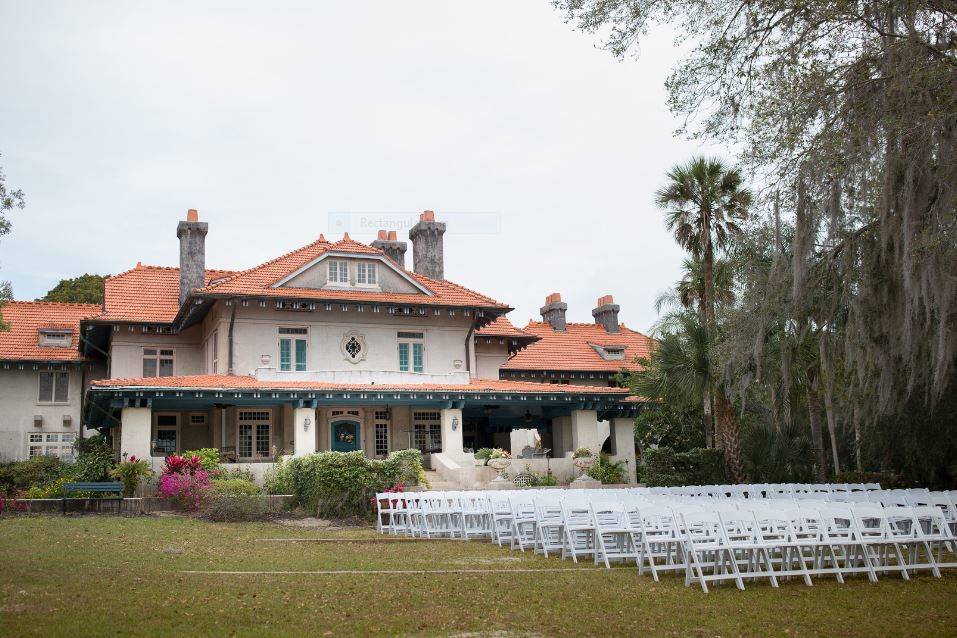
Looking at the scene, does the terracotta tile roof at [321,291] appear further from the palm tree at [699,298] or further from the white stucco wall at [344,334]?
the palm tree at [699,298]

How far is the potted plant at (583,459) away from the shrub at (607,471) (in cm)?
15

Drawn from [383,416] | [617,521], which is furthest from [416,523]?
[383,416]

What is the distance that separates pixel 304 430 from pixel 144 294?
1108 cm

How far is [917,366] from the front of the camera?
17.1 m

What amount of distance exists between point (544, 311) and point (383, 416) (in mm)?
16552

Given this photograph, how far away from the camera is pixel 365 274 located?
33.6 m

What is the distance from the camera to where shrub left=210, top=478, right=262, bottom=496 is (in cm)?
2359

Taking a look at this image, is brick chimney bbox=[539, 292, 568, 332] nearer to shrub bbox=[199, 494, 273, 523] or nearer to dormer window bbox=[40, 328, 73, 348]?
dormer window bbox=[40, 328, 73, 348]

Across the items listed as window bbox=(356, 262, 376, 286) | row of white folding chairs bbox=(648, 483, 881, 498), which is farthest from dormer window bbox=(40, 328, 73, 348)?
row of white folding chairs bbox=(648, 483, 881, 498)

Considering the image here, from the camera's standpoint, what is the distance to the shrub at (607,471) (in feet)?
101

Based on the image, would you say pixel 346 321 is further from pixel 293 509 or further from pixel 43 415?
pixel 43 415

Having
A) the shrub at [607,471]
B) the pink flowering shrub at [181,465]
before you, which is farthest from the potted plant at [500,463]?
the pink flowering shrub at [181,465]

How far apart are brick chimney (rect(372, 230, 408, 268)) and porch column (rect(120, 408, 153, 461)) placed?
48.8 feet

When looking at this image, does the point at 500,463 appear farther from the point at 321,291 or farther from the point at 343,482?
the point at 321,291
